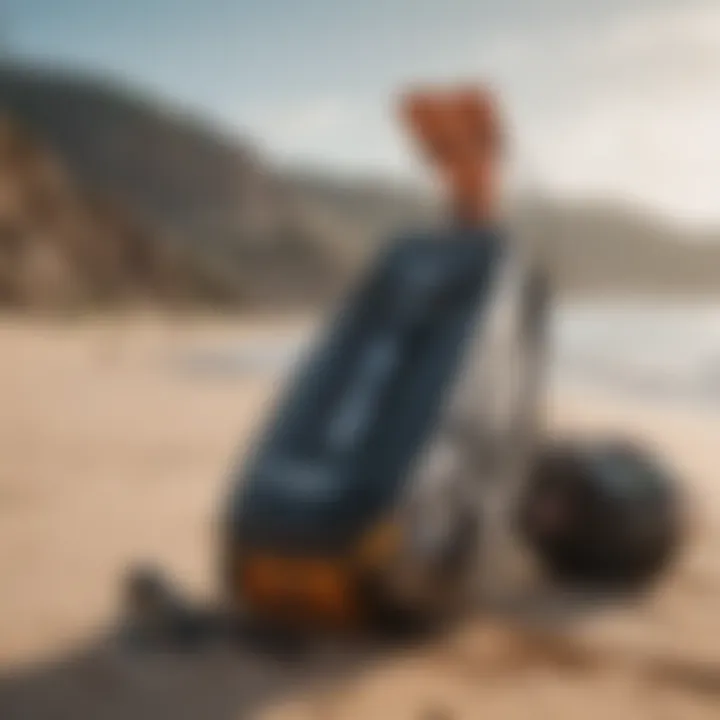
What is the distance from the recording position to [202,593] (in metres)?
1.25

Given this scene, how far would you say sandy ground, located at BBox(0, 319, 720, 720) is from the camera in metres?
1.01

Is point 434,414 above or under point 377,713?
above

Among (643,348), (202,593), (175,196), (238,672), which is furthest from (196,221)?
(238,672)

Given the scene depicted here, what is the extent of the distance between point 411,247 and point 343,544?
346 millimetres

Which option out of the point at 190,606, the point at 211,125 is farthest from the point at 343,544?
the point at 211,125

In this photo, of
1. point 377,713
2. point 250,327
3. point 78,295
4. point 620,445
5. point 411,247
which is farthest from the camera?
point 78,295

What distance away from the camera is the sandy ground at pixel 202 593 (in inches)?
39.9

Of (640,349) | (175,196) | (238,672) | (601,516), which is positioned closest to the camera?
(238,672)

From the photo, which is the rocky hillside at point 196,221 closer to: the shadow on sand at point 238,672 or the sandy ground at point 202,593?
the sandy ground at point 202,593

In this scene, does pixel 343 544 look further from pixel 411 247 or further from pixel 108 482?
pixel 108 482

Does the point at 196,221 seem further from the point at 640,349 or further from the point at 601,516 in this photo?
the point at 601,516

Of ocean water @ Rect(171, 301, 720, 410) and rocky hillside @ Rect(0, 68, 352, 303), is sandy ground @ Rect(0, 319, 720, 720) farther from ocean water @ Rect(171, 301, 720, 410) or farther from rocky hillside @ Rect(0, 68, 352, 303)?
rocky hillside @ Rect(0, 68, 352, 303)

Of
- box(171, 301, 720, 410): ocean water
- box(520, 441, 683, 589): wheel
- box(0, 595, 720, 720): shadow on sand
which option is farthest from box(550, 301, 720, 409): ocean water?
box(0, 595, 720, 720): shadow on sand

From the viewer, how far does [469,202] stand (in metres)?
1.27
